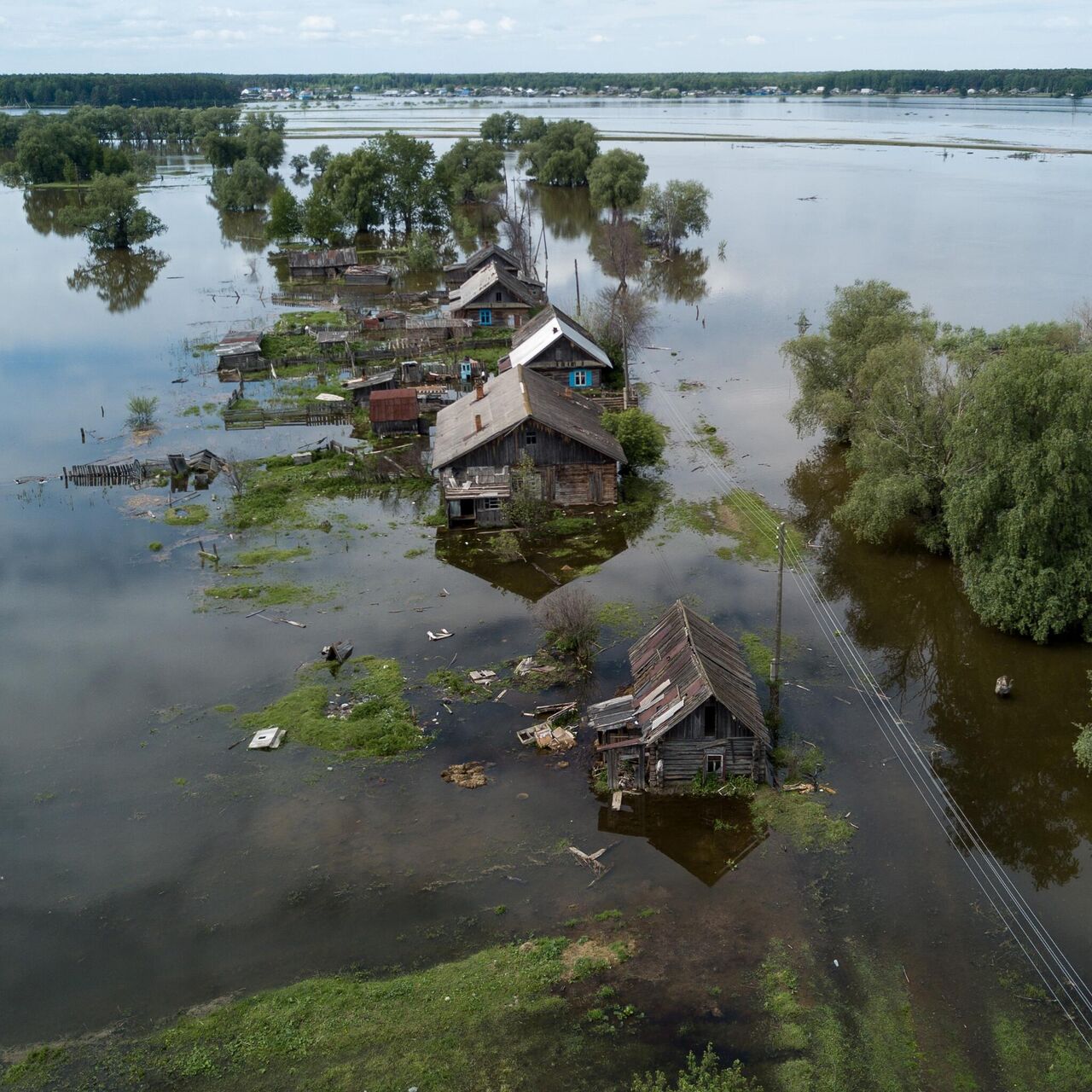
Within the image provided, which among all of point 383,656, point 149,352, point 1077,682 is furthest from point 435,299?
point 1077,682

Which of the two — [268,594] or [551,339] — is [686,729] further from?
[551,339]

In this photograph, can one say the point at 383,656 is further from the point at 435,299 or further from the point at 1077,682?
the point at 435,299

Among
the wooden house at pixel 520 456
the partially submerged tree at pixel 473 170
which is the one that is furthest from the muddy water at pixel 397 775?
the partially submerged tree at pixel 473 170

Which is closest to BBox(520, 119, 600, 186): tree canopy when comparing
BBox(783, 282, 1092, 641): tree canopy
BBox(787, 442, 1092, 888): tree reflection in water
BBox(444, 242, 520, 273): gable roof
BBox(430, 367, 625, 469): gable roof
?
BBox(444, 242, 520, 273): gable roof

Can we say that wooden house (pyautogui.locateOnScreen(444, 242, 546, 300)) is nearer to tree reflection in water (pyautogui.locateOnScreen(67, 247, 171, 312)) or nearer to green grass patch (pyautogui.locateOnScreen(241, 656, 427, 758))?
tree reflection in water (pyautogui.locateOnScreen(67, 247, 171, 312))

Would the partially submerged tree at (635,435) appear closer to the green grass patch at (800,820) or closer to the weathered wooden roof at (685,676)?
the weathered wooden roof at (685,676)
